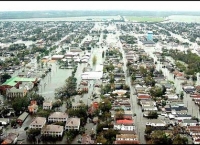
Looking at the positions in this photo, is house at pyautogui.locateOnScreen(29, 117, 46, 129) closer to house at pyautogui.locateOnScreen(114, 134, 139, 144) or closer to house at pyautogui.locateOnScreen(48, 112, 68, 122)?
house at pyautogui.locateOnScreen(48, 112, 68, 122)

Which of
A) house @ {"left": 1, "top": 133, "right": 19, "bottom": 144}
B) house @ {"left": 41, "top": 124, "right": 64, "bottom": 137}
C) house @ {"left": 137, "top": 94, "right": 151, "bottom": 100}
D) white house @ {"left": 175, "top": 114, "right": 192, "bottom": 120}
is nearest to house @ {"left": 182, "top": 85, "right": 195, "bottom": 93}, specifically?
house @ {"left": 137, "top": 94, "right": 151, "bottom": 100}

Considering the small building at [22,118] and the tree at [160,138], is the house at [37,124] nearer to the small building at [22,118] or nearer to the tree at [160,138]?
the small building at [22,118]

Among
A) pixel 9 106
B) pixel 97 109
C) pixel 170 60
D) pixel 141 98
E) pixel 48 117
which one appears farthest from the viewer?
pixel 170 60

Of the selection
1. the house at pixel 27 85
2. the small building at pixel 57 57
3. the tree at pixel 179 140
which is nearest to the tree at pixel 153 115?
the tree at pixel 179 140

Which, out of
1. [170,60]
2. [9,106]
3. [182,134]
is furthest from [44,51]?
[182,134]

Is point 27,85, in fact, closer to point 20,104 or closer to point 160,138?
point 20,104

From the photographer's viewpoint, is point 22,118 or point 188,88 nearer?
point 22,118

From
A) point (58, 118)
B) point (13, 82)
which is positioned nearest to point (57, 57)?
point (13, 82)

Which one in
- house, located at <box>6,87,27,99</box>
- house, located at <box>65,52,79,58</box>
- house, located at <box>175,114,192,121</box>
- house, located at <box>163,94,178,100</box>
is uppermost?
house, located at <box>65,52,79,58</box>

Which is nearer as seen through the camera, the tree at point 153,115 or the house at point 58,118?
the house at point 58,118

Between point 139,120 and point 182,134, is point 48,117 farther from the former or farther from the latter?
point 182,134

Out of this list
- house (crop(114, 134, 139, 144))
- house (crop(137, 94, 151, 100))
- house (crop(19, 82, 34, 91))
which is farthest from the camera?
house (crop(19, 82, 34, 91))
